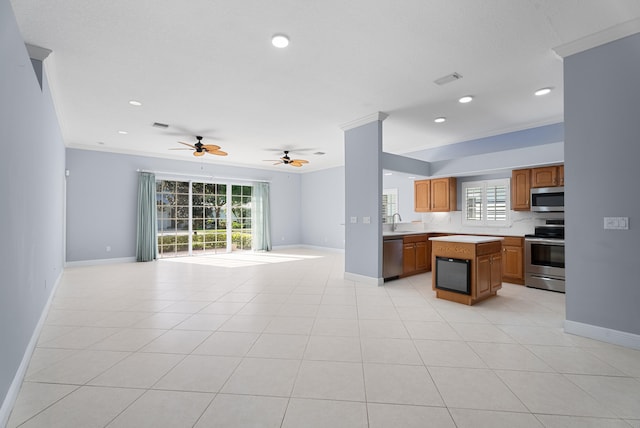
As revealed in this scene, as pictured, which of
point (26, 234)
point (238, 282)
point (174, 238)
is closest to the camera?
point (26, 234)

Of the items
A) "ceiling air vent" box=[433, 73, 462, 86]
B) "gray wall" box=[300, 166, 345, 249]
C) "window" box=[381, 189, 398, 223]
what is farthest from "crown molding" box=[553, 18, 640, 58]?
"gray wall" box=[300, 166, 345, 249]

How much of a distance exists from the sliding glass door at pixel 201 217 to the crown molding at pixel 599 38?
819 centimetres

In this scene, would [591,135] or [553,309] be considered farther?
[553,309]

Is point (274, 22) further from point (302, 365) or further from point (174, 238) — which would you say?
point (174, 238)

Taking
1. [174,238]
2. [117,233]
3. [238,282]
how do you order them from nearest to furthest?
[238,282] → [117,233] → [174,238]

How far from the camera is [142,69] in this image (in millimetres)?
3328

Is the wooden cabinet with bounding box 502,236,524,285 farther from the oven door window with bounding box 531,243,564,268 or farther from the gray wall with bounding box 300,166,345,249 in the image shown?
the gray wall with bounding box 300,166,345,249

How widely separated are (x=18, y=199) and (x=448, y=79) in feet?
14.4

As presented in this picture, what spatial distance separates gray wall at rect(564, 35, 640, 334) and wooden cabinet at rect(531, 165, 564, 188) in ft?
7.19

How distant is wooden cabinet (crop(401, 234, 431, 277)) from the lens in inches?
213

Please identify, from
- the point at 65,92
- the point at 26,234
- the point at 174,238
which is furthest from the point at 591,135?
the point at 174,238

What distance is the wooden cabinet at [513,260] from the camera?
4.89 m

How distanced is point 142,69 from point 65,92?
62.4 inches

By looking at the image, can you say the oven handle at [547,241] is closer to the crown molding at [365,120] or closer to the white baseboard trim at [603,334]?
the white baseboard trim at [603,334]
